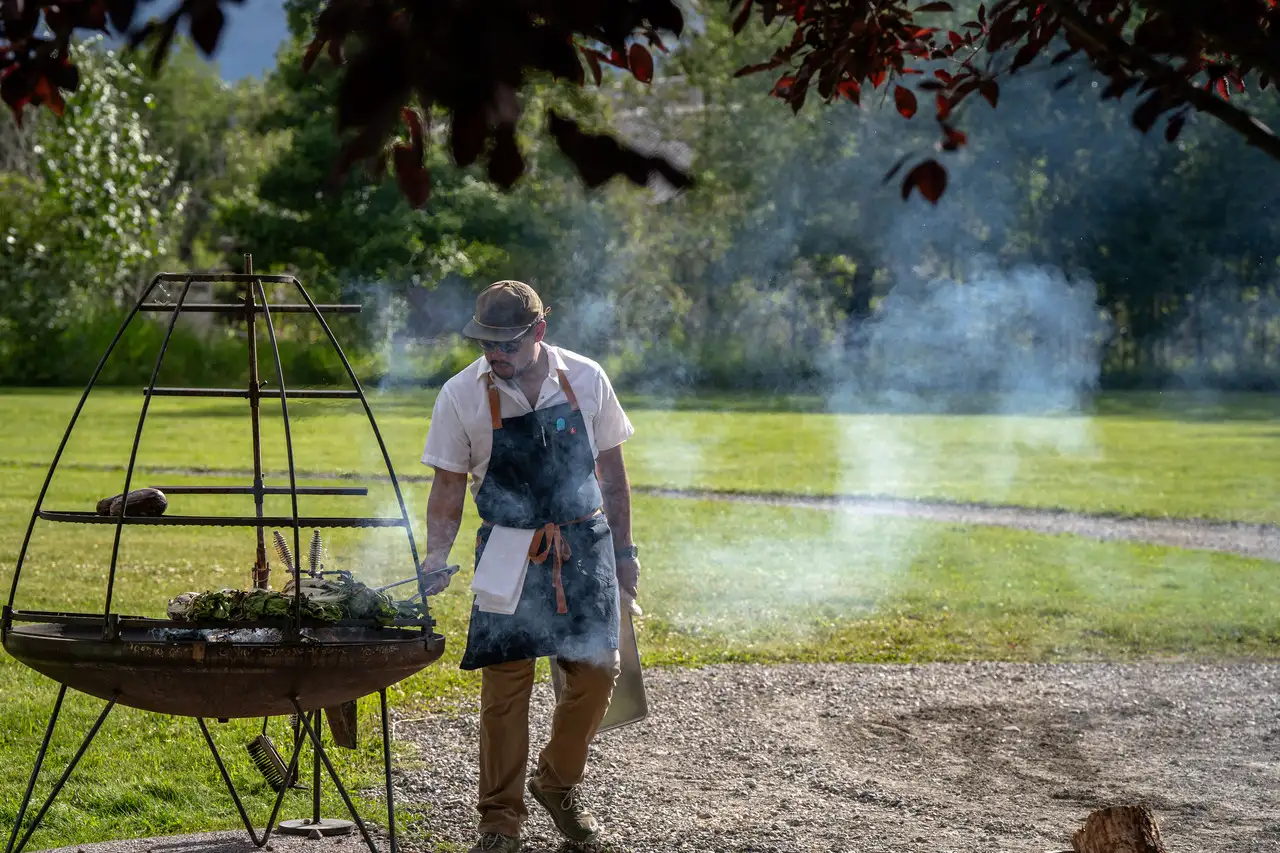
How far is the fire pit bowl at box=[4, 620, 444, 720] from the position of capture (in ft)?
11.2

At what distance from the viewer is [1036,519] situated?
1334 cm

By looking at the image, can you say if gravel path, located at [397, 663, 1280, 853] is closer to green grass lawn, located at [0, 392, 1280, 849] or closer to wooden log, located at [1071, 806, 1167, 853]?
green grass lawn, located at [0, 392, 1280, 849]

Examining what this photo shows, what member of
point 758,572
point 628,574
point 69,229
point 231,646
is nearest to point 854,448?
point 758,572

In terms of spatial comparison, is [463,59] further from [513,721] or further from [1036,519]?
[1036,519]

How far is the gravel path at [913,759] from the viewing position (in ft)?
15.1

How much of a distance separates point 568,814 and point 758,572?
603 cm

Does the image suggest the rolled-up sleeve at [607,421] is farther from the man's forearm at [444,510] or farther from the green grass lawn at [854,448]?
the green grass lawn at [854,448]

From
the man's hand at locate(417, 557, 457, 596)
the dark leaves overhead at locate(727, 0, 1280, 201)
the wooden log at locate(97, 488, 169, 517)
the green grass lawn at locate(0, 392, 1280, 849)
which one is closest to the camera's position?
the dark leaves overhead at locate(727, 0, 1280, 201)

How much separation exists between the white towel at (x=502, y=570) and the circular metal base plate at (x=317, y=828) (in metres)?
0.87

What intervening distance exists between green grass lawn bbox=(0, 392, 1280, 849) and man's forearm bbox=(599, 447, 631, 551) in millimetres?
1208

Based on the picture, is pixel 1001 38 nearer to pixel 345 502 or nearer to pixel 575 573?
pixel 575 573

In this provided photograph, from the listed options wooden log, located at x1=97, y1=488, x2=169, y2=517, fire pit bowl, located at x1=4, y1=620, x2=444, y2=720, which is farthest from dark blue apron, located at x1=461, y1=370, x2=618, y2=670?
wooden log, located at x1=97, y1=488, x2=169, y2=517

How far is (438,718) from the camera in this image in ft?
20.0

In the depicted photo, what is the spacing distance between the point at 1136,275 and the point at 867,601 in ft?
78.3
